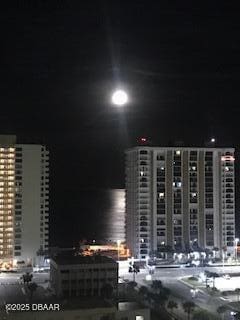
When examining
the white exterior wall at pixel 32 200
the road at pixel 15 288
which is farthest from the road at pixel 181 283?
the white exterior wall at pixel 32 200

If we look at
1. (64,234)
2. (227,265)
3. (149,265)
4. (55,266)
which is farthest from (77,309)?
(64,234)

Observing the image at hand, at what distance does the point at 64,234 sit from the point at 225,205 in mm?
8318

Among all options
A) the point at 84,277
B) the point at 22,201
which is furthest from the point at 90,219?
the point at 84,277

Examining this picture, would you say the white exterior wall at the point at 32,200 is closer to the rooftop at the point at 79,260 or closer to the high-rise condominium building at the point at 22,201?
the high-rise condominium building at the point at 22,201

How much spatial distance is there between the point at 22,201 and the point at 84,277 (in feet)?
12.2

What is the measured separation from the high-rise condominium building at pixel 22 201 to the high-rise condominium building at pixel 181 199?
6.58 feet

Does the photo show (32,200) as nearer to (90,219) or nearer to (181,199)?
(181,199)

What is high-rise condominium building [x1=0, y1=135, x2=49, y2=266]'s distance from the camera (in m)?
10.8

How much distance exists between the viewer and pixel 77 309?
18.0ft

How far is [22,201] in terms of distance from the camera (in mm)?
11031

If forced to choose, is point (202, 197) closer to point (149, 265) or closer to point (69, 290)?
point (149, 265)

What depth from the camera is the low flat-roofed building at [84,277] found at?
302 inches

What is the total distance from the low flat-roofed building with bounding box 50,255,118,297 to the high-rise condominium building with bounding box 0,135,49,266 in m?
3.03

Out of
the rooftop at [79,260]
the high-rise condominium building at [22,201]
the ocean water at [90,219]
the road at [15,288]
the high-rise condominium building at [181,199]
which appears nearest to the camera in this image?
the road at [15,288]
